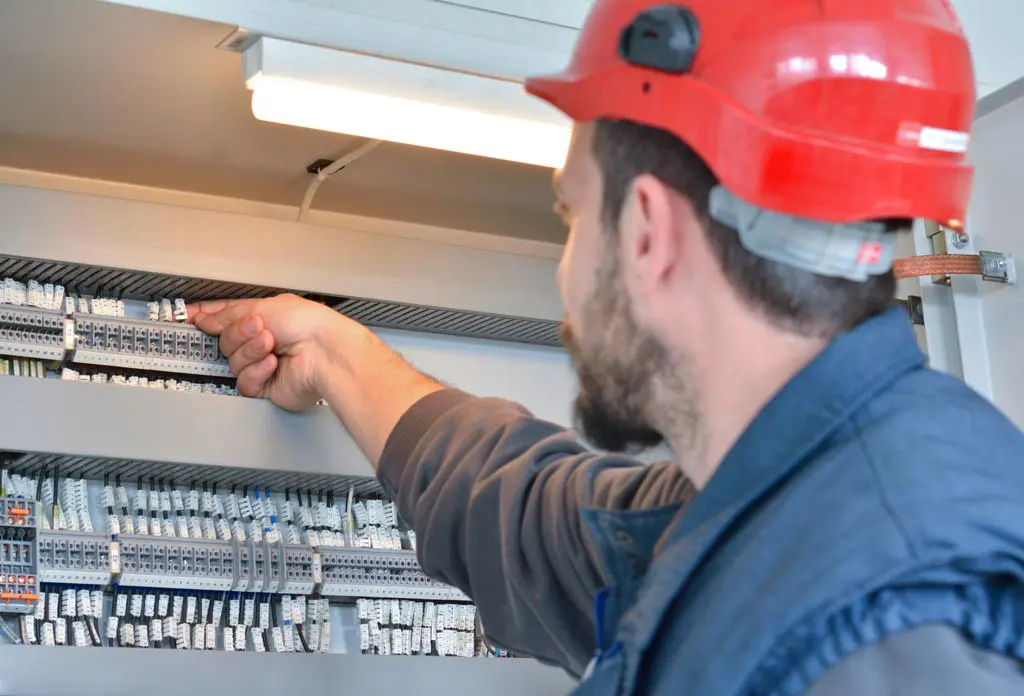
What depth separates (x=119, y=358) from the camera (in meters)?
2.16

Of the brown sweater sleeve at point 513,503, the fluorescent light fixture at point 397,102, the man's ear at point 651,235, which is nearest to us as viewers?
the man's ear at point 651,235

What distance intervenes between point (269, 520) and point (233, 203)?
2.14 feet

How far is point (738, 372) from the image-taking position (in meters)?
1.12

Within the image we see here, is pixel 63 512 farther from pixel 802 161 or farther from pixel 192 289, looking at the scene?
pixel 802 161

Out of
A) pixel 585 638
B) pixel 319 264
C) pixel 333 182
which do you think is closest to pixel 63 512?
pixel 319 264

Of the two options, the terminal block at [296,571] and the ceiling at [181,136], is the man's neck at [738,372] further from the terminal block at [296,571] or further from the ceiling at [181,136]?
the terminal block at [296,571]

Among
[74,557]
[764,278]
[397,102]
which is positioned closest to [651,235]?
[764,278]

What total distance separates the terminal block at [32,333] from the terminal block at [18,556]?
0.25m

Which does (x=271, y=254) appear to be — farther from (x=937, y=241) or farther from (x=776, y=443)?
(x=776, y=443)

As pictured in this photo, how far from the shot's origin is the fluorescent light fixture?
172cm

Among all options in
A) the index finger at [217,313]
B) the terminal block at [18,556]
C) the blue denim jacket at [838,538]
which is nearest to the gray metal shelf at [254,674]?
the terminal block at [18,556]

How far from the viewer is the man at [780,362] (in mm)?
874

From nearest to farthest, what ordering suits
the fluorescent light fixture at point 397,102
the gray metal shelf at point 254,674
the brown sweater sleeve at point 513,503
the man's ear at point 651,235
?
the man's ear at point 651,235 < the brown sweater sleeve at point 513,503 < the fluorescent light fixture at point 397,102 < the gray metal shelf at point 254,674

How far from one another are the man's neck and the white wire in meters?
1.17
